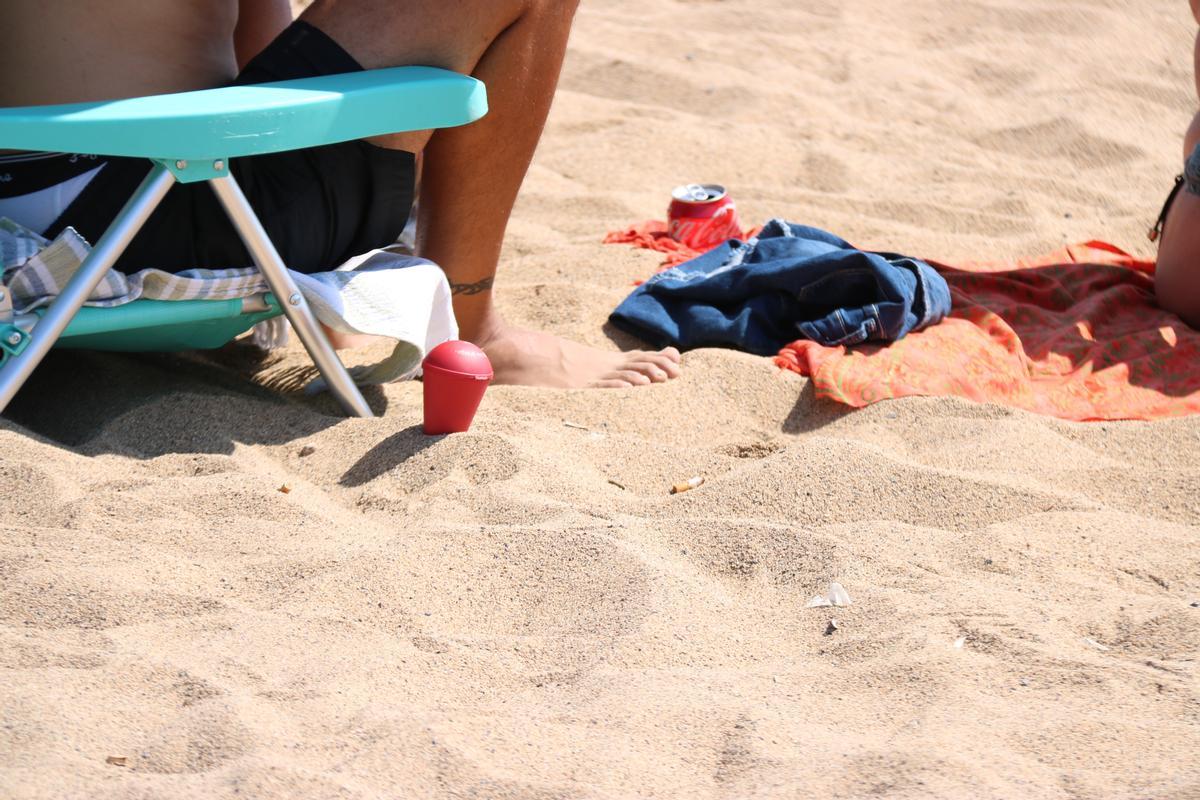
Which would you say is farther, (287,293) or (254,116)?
(287,293)

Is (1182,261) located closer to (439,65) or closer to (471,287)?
(471,287)

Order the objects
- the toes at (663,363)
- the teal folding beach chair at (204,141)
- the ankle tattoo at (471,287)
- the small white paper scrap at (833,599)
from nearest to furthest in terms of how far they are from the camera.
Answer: the small white paper scrap at (833,599)
the teal folding beach chair at (204,141)
the ankle tattoo at (471,287)
the toes at (663,363)

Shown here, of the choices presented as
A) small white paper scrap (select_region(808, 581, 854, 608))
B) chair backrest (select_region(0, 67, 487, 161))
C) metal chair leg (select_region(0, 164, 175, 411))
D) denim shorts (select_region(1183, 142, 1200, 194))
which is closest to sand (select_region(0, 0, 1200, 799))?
small white paper scrap (select_region(808, 581, 854, 608))

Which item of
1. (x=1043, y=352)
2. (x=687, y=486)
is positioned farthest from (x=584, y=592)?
(x=1043, y=352)

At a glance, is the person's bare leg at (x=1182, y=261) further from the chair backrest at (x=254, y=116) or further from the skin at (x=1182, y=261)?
the chair backrest at (x=254, y=116)

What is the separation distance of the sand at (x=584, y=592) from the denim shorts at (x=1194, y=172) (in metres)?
0.76

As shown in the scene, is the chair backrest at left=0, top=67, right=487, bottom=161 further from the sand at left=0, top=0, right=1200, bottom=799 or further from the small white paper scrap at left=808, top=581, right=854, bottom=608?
the small white paper scrap at left=808, top=581, right=854, bottom=608

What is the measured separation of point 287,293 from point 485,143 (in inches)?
20.9

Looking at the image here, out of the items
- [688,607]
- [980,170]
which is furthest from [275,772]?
[980,170]

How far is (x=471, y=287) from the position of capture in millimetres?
2504

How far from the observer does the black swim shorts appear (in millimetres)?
2059

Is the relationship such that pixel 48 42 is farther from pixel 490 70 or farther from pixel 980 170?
pixel 980 170

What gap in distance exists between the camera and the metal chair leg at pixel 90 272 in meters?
1.88

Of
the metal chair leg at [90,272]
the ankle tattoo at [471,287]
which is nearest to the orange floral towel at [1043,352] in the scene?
the ankle tattoo at [471,287]
